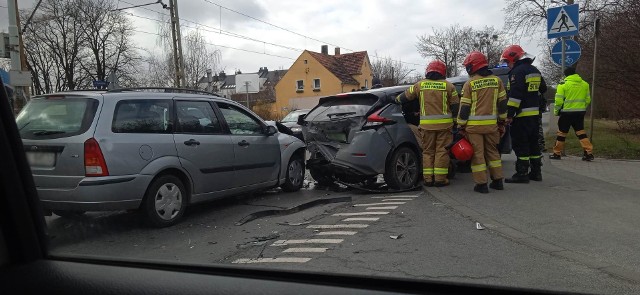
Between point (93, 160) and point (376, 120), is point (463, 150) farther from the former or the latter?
point (93, 160)

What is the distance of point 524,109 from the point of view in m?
6.92

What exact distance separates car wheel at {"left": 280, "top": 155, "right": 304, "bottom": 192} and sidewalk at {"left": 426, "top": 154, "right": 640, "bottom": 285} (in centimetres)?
201

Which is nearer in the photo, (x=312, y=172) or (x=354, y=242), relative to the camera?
(x=354, y=242)

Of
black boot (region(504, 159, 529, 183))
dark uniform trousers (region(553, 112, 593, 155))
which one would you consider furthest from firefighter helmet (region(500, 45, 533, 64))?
dark uniform trousers (region(553, 112, 593, 155))

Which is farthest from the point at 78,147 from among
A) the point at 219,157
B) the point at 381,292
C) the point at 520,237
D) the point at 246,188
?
the point at 520,237

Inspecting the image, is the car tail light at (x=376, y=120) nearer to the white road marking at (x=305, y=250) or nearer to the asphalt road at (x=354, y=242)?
the asphalt road at (x=354, y=242)

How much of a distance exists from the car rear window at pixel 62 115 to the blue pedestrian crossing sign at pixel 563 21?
27.9ft

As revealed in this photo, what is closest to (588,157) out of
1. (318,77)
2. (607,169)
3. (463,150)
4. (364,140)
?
(607,169)

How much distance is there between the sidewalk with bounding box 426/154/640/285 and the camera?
12.2 feet

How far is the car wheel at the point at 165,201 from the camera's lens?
16.3 ft

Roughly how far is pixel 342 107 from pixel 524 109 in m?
2.62

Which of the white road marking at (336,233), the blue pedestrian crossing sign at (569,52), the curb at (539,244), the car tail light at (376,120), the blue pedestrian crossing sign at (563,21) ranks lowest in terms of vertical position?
the white road marking at (336,233)

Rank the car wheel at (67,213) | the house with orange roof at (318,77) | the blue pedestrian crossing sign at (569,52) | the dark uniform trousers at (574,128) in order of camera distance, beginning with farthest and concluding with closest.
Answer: the house with orange roof at (318,77) < the blue pedestrian crossing sign at (569,52) < the dark uniform trousers at (574,128) < the car wheel at (67,213)

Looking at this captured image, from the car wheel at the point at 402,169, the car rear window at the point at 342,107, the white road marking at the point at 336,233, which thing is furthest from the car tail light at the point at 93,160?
the car wheel at the point at 402,169
